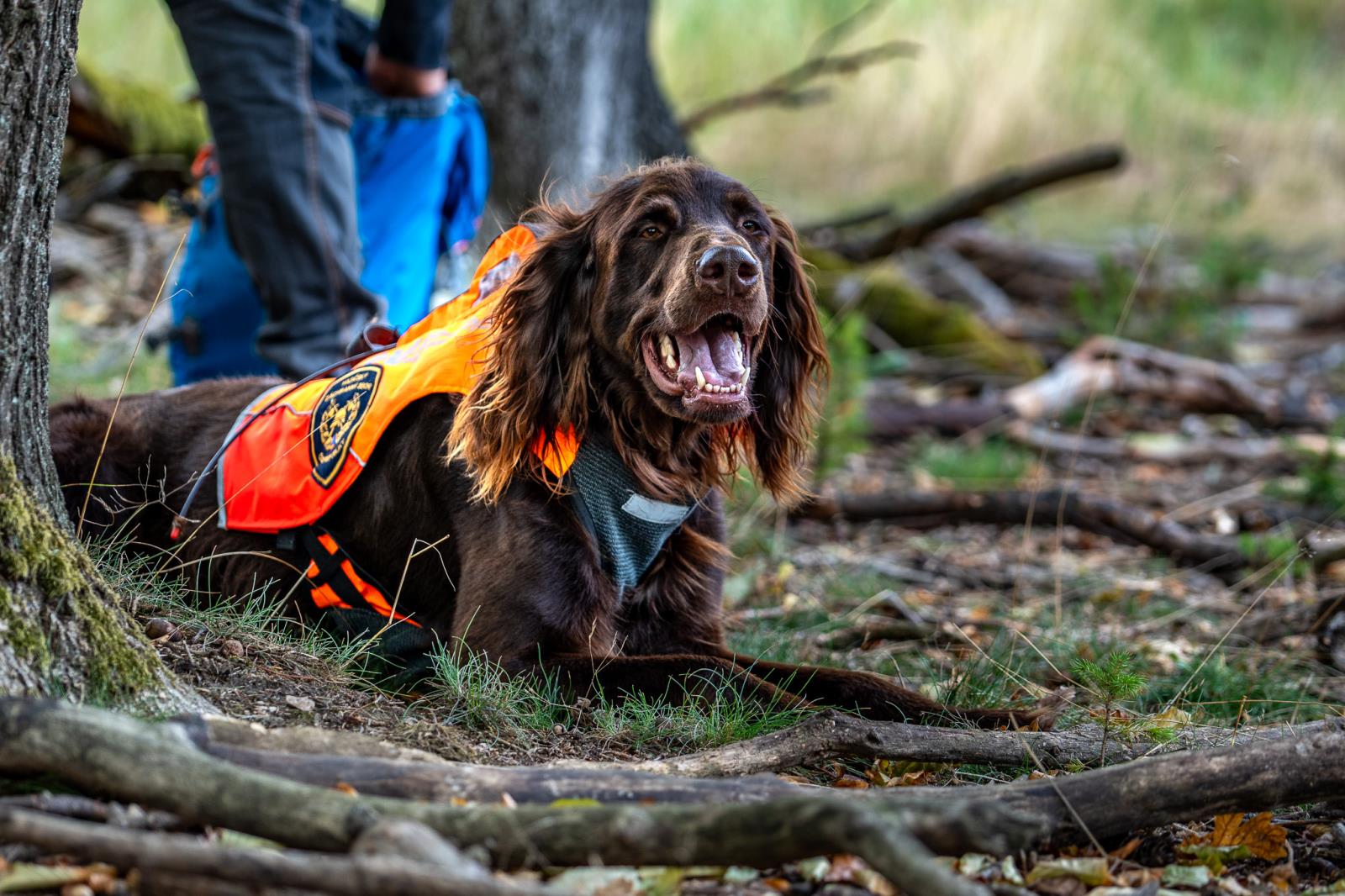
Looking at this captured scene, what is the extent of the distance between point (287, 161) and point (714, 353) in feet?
6.04

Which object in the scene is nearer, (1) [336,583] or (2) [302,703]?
(2) [302,703]

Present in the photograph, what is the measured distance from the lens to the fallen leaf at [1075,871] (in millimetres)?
2186

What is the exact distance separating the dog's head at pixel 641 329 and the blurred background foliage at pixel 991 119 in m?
8.41

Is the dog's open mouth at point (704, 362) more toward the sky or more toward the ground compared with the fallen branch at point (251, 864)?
more toward the sky

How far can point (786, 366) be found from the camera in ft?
11.4

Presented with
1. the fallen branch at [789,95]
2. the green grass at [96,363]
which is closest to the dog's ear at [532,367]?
the green grass at [96,363]

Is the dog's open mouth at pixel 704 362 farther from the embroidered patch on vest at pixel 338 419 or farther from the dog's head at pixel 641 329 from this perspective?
the embroidered patch on vest at pixel 338 419

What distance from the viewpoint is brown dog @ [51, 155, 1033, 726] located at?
9.96ft

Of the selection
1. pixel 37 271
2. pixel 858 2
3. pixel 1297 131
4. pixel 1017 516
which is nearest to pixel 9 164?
pixel 37 271

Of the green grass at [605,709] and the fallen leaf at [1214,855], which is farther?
the green grass at [605,709]

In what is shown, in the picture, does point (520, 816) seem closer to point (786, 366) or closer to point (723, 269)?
point (723, 269)

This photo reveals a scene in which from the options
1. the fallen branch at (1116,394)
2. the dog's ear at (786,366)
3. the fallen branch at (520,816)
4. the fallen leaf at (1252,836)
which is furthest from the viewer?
the fallen branch at (1116,394)

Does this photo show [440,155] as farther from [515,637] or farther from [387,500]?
[515,637]

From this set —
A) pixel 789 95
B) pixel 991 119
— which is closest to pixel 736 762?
pixel 789 95
